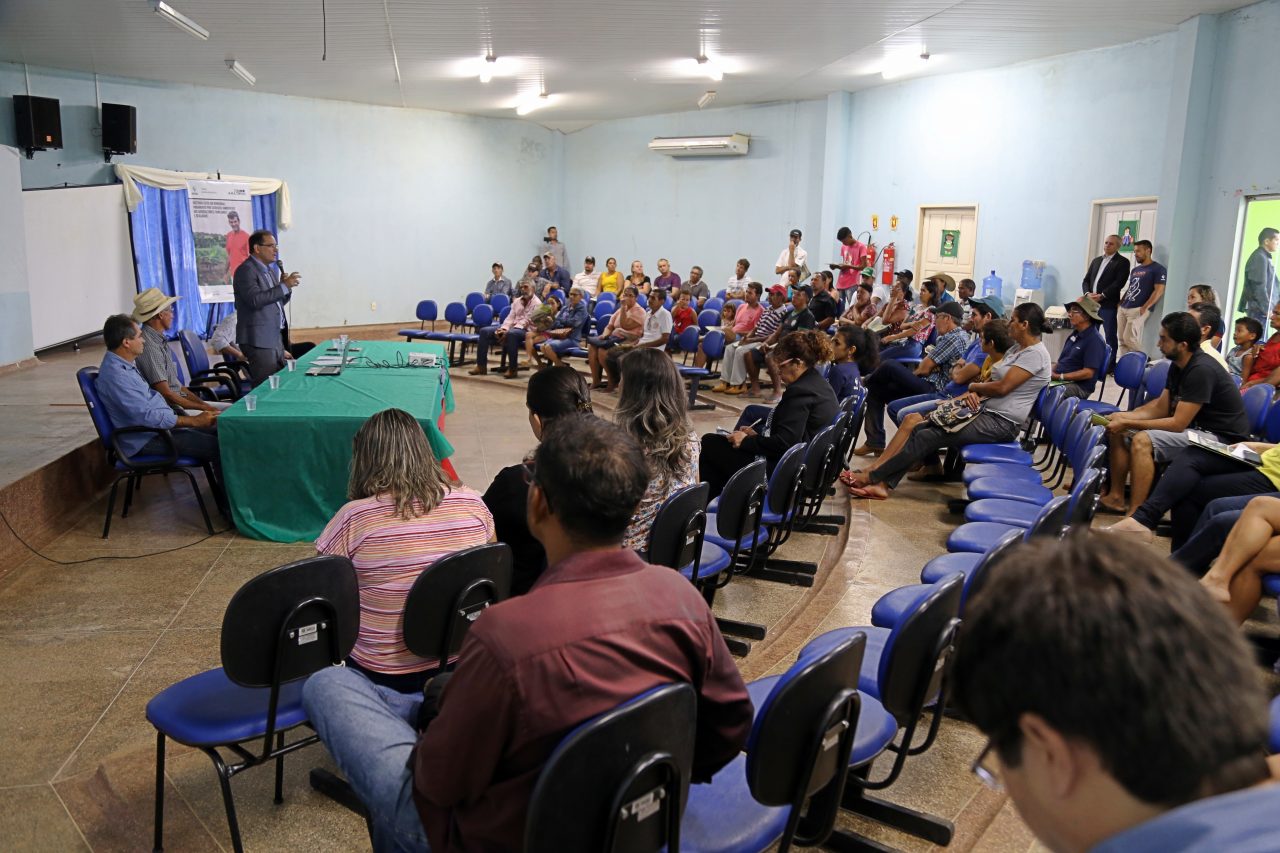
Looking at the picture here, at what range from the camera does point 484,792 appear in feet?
4.73

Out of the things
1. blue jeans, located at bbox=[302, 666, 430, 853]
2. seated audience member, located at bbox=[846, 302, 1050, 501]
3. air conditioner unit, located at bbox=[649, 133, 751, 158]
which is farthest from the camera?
air conditioner unit, located at bbox=[649, 133, 751, 158]

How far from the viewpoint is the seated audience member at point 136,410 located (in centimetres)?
484

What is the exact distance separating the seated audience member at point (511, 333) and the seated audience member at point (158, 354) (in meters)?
5.32

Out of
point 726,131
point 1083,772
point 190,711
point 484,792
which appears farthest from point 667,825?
point 726,131

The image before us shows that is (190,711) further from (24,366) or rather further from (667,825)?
(24,366)

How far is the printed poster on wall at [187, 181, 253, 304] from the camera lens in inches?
528

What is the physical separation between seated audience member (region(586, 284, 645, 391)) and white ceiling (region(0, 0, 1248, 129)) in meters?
2.91

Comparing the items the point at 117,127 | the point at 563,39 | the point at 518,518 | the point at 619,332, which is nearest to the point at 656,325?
the point at 619,332

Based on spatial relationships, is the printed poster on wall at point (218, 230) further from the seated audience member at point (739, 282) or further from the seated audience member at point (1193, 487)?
the seated audience member at point (1193, 487)

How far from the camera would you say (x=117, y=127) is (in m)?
12.0

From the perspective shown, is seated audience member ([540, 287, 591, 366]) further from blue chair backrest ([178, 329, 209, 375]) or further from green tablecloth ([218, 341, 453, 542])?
green tablecloth ([218, 341, 453, 542])

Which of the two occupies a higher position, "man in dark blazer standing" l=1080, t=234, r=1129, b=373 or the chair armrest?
"man in dark blazer standing" l=1080, t=234, r=1129, b=373

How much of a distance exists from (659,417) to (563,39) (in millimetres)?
8131

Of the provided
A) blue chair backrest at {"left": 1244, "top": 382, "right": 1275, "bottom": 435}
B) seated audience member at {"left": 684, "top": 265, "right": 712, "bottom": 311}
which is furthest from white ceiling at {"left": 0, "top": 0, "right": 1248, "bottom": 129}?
blue chair backrest at {"left": 1244, "top": 382, "right": 1275, "bottom": 435}
